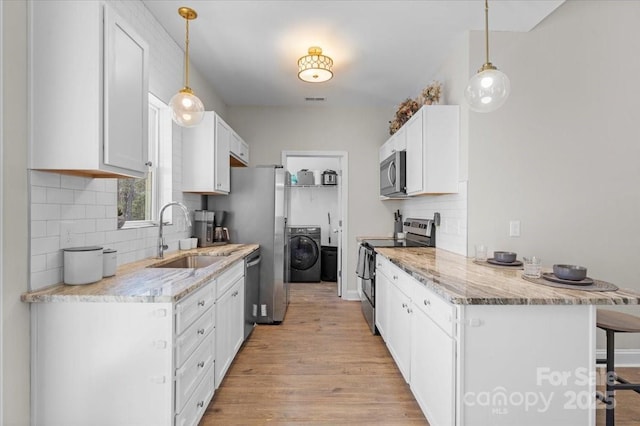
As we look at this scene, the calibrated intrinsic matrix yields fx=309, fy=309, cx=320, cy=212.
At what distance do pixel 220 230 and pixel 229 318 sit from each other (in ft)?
3.94

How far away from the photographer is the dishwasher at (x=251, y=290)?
114 inches

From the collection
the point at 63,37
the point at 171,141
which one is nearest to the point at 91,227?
the point at 63,37

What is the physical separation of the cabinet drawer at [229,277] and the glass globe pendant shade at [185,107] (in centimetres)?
108

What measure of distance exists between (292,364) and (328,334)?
2.25 feet

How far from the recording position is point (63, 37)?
4.51ft

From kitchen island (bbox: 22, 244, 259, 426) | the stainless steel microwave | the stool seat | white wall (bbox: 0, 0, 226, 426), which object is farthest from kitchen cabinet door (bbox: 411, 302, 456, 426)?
A: white wall (bbox: 0, 0, 226, 426)

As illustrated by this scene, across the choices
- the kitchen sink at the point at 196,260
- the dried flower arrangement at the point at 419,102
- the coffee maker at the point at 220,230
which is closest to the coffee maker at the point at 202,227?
the coffee maker at the point at 220,230

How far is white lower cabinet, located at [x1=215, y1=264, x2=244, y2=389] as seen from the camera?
2086 mm

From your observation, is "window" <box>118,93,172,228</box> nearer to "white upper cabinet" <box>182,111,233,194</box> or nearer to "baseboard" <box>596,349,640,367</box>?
"white upper cabinet" <box>182,111,233,194</box>

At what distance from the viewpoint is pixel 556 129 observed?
2.47 m

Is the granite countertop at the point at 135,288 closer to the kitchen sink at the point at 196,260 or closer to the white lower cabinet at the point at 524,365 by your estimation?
the kitchen sink at the point at 196,260

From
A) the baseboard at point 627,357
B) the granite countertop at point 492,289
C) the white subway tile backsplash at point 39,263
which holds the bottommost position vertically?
the baseboard at point 627,357

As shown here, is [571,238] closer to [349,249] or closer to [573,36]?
[573,36]

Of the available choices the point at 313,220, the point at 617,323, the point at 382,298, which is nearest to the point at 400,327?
the point at 382,298
